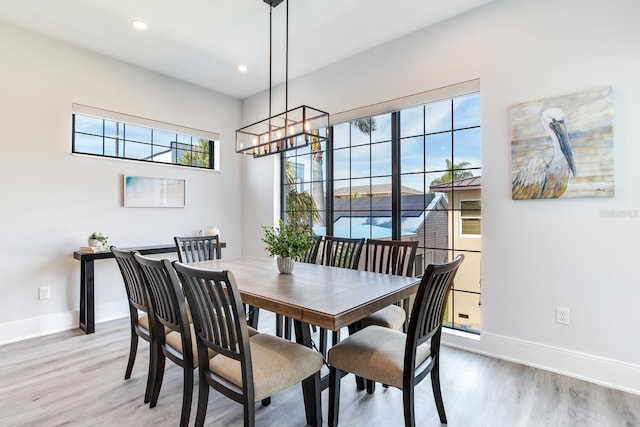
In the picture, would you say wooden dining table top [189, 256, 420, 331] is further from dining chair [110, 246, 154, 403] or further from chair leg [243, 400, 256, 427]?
dining chair [110, 246, 154, 403]

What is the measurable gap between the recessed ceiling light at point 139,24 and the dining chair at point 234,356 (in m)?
2.70

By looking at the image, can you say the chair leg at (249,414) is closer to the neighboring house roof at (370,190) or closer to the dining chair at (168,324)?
the dining chair at (168,324)

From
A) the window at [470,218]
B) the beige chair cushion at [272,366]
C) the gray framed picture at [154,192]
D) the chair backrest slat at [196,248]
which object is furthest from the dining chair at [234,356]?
the gray framed picture at [154,192]

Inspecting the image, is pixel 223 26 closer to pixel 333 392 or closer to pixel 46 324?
pixel 333 392

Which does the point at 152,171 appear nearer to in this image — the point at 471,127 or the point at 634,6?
the point at 471,127

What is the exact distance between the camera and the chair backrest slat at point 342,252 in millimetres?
2911

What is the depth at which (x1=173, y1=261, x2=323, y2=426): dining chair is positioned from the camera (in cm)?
144

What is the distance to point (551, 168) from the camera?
248cm

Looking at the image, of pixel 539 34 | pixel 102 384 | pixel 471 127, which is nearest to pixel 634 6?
pixel 539 34

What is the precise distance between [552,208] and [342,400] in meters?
2.13

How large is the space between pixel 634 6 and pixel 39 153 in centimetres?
521

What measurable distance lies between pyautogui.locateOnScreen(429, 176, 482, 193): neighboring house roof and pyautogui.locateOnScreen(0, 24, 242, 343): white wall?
132 inches

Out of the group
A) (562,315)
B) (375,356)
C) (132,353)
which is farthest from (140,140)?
(562,315)

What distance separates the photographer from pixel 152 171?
4.11 m
